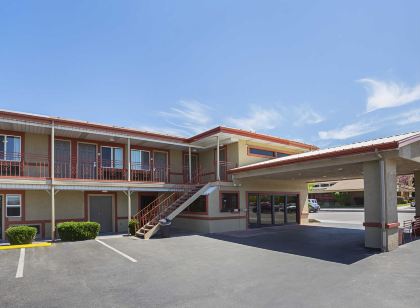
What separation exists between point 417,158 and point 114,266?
12.3m

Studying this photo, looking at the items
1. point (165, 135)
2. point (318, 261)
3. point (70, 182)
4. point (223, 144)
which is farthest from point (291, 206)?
point (70, 182)

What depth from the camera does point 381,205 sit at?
11.8 meters

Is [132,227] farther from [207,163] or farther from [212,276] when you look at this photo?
[212,276]

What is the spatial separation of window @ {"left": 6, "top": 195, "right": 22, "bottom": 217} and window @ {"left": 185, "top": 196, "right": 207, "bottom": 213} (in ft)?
29.8

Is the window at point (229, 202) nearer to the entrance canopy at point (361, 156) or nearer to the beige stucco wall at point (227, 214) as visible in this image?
the beige stucco wall at point (227, 214)

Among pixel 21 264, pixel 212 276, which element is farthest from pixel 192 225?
pixel 212 276

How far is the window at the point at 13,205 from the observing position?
1570 cm

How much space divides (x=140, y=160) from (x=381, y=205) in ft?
44.8

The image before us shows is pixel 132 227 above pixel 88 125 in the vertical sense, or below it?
below

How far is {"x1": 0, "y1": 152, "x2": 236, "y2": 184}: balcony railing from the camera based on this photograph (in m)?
15.9

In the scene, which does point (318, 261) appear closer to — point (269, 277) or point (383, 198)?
point (269, 277)

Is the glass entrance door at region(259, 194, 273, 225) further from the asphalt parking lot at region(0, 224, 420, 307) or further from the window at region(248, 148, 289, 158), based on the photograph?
the asphalt parking lot at region(0, 224, 420, 307)

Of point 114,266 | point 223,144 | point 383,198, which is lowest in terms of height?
point 114,266

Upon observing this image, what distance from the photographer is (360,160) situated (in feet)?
40.8
